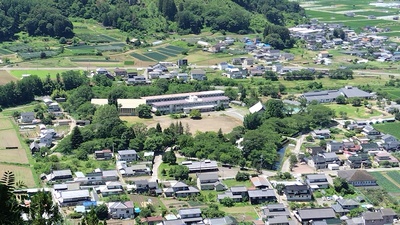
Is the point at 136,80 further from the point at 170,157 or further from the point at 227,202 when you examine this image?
the point at 227,202

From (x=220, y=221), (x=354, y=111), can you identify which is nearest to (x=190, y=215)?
(x=220, y=221)

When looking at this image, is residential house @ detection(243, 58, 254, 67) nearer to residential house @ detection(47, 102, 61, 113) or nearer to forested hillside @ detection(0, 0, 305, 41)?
forested hillside @ detection(0, 0, 305, 41)

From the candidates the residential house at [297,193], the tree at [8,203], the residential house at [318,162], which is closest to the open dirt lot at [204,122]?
the residential house at [318,162]

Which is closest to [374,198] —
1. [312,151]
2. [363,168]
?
[363,168]

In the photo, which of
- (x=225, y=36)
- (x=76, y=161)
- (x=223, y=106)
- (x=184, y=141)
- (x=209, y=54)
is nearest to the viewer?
(x=76, y=161)

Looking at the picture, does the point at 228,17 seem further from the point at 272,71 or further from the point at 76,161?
the point at 76,161
